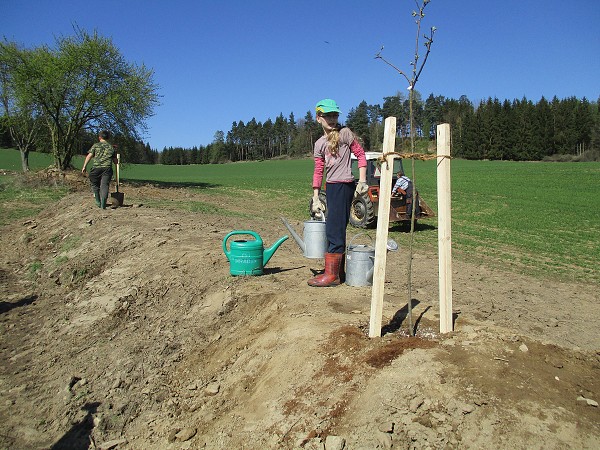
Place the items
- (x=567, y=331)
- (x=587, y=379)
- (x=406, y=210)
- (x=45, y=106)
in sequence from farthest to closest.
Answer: (x=45, y=106) < (x=406, y=210) < (x=567, y=331) < (x=587, y=379)

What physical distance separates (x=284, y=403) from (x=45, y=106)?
954 inches

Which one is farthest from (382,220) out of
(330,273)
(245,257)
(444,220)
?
(245,257)

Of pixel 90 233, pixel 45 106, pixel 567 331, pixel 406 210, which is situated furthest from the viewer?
pixel 45 106

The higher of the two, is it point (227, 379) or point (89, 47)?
point (89, 47)

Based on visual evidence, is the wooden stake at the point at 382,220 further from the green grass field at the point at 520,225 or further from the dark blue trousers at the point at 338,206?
the green grass field at the point at 520,225

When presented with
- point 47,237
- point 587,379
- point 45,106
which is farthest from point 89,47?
point 587,379

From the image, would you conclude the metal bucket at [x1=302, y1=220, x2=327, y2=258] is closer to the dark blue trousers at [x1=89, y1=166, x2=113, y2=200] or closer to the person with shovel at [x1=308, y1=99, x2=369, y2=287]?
the person with shovel at [x1=308, y1=99, x2=369, y2=287]

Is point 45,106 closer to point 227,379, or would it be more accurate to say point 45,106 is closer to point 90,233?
point 90,233

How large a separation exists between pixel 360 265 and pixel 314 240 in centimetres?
121

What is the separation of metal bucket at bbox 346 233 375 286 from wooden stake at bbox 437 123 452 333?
5.52ft

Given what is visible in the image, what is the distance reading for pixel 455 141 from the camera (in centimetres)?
8275

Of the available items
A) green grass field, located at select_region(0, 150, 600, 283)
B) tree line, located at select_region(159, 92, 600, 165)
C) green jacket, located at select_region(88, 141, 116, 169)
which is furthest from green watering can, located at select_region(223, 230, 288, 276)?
tree line, located at select_region(159, 92, 600, 165)

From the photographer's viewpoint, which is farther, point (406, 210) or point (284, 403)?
point (406, 210)

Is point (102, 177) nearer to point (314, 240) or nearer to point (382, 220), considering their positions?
point (314, 240)
